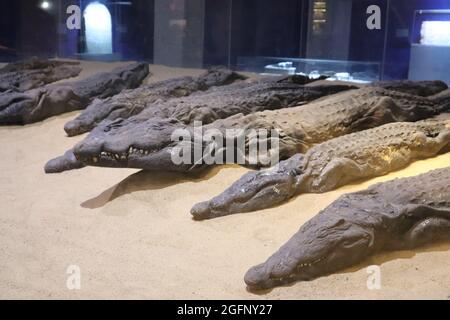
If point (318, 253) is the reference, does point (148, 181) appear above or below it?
below

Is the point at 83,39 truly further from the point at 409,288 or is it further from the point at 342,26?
the point at 409,288

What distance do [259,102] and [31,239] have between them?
287 centimetres

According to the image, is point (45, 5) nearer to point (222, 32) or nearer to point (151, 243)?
point (222, 32)

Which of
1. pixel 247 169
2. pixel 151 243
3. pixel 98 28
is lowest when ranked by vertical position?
pixel 151 243

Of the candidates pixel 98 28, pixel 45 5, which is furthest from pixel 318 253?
pixel 45 5

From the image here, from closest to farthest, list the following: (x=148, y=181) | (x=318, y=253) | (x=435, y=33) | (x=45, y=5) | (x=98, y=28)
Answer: (x=318, y=253) → (x=148, y=181) → (x=435, y=33) → (x=98, y=28) → (x=45, y=5)

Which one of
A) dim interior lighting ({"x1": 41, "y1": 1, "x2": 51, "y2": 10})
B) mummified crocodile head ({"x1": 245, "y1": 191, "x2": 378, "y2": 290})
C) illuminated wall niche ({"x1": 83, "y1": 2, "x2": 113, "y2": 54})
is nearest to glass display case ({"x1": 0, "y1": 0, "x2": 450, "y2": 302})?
mummified crocodile head ({"x1": 245, "y1": 191, "x2": 378, "y2": 290})

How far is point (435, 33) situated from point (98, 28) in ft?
17.3

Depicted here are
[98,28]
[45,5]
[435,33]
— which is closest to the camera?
[435,33]

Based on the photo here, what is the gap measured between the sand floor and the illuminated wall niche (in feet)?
15.6

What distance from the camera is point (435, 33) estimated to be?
704 cm

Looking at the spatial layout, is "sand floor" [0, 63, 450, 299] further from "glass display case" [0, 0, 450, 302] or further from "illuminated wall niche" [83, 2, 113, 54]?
"illuminated wall niche" [83, 2, 113, 54]

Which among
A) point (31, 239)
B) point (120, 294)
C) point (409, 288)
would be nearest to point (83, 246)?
point (31, 239)

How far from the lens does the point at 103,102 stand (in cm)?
632
